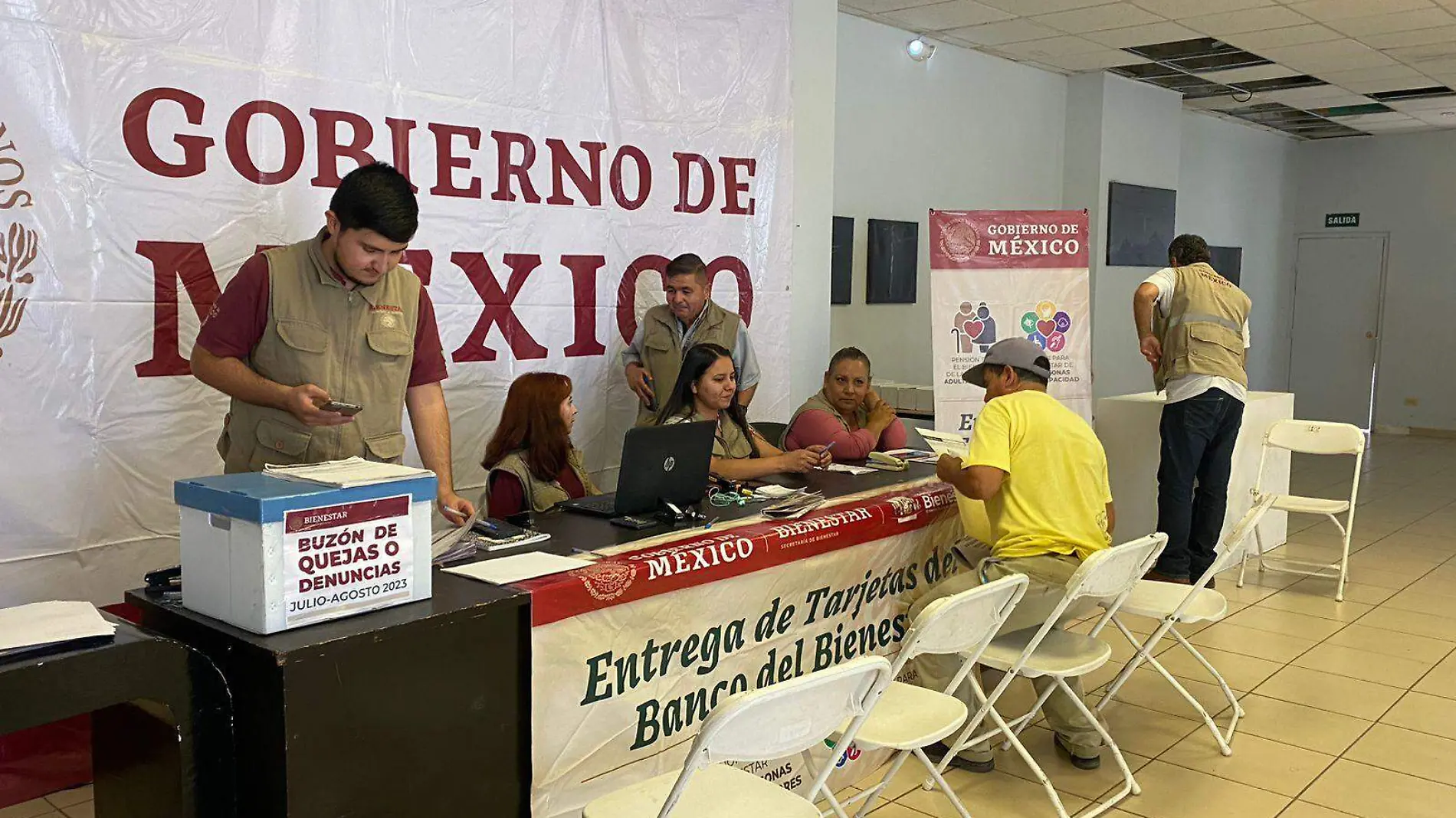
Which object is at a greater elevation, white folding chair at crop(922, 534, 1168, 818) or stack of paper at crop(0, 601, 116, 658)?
stack of paper at crop(0, 601, 116, 658)

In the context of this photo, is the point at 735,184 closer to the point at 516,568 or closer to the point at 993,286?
the point at 993,286

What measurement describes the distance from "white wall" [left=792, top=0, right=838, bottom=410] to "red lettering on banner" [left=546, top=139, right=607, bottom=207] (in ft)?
3.70

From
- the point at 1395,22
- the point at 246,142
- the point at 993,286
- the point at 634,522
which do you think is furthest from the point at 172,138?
the point at 1395,22

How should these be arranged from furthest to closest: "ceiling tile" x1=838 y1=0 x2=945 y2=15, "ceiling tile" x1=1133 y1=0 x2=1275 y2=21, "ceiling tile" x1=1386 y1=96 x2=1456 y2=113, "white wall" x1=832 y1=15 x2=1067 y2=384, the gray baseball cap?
"ceiling tile" x1=1386 y1=96 x2=1456 y2=113 → "white wall" x1=832 y1=15 x2=1067 y2=384 → "ceiling tile" x1=838 y1=0 x2=945 y2=15 → "ceiling tile" x1=1133 y1=0 x2=1275 y2=21 → the gray baseball cap

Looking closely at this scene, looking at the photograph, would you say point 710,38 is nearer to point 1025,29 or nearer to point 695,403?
point 695,403

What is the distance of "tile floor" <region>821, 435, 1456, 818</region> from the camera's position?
3174 mm

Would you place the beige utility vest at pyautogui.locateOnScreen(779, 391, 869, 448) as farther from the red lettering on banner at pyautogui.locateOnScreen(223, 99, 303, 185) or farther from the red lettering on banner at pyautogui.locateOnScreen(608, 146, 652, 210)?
the red lettering on banner at pyautogui.locateOnScreen(223, 99, 303, 185)

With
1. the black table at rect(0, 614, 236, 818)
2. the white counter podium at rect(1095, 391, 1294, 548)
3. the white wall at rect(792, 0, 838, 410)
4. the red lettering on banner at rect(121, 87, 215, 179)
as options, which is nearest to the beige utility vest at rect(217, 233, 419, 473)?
the red lettering on banner at rect(121, 87, 215, 179)

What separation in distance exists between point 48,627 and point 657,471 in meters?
1.47

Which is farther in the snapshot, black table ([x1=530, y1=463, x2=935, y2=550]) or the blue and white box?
black table ([x1=530, y1=463, x2=935, y2=550])

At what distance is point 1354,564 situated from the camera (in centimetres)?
598

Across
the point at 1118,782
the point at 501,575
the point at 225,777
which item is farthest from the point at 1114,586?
the point at 225,777

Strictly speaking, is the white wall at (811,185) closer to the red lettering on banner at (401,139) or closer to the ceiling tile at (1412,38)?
the red lettering on banner at (401,139)

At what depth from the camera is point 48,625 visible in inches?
70.7
